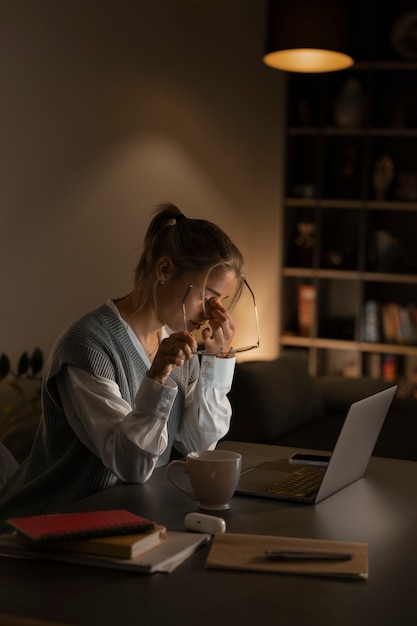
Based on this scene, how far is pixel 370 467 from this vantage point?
6.33 ft

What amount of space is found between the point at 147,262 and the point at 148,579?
0.97 m

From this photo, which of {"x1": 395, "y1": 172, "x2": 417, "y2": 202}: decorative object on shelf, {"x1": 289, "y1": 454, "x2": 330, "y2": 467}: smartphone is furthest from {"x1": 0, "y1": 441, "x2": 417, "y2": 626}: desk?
{"x1": 395, "y1": 172, "x2": 417, "y2": 202}: decorative object on shelf

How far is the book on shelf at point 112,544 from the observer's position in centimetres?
123

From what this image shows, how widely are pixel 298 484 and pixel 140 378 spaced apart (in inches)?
18.2

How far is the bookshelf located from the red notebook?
4.31 metres

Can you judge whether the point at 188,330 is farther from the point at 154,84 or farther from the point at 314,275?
the point at 314,275

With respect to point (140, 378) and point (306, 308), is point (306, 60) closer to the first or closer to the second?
point (306, 308)

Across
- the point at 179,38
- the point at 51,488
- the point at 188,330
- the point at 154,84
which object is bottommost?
the point at 51,488

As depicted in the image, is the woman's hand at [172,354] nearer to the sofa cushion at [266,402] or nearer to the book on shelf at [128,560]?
the book on shelf at [128,560]

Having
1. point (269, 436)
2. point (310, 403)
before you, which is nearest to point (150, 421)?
point (269, 436)

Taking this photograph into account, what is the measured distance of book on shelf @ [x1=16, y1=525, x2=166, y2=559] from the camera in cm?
123

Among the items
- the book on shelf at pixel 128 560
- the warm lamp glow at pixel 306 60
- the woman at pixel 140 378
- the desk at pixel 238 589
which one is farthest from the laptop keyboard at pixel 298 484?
the warm lamp glow at pixel 306 60

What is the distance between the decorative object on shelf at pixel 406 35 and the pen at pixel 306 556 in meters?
4.62

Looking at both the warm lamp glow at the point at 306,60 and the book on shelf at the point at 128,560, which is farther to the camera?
the warm lamp glow at the point at 306,60
